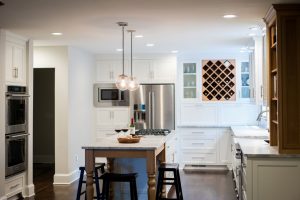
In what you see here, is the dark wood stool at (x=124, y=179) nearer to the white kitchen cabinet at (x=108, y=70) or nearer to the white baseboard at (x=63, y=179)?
the white baseboard at (x=63, y=179)

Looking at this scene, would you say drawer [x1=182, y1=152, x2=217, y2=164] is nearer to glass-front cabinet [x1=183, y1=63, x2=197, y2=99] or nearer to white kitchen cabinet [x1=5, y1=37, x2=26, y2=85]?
glass-front cabinet [x1=183, y1=63, x2=197, y2=99]

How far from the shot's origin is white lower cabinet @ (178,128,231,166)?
8.34m

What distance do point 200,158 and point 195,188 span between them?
1930 millimetres

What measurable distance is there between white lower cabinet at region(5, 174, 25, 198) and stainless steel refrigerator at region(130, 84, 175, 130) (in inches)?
117

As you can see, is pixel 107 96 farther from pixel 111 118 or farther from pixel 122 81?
pixel 122 81

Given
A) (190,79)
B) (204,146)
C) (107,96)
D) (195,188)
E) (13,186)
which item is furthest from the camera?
(190,79)

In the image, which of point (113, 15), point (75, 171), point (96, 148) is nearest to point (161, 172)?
point (96, 148)

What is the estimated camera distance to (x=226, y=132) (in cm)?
834

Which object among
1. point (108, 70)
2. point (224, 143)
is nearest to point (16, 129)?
point (108, 70)

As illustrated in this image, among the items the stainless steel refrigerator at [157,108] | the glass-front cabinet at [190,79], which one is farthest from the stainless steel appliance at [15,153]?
the glass-front cabinet at [190,79]

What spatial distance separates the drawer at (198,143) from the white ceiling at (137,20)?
2191 millimetres

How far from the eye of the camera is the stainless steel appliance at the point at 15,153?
5.61m

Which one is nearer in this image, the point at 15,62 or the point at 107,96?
the point at 15,62

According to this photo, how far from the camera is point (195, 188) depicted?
6.54 meters
